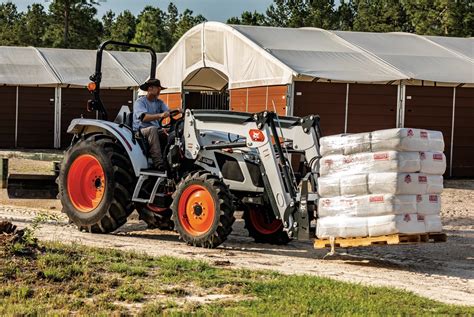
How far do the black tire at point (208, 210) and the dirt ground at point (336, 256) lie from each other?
177 mm

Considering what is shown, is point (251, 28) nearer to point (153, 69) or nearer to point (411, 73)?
point (411, 73)

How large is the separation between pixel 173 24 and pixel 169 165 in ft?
213

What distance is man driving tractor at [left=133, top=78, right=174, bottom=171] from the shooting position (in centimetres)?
1280

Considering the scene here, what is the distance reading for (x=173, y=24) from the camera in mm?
76375

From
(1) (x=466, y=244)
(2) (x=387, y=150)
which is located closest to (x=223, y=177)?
(2) (x=387, y=150)

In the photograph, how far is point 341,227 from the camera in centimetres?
1076

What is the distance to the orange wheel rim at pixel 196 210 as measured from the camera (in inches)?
463

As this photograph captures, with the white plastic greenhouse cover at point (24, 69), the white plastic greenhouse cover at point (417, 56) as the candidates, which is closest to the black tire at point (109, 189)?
the white plastic greenhouse cover at point (417, 56)

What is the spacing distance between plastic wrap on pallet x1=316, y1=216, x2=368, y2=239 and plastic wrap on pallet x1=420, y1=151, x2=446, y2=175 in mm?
947

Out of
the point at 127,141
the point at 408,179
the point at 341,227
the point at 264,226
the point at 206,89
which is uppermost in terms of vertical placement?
the point at 206,89

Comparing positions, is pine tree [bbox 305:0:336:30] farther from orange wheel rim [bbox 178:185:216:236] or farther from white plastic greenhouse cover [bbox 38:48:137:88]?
orange wheel rim [bbox 178:185:216:236]

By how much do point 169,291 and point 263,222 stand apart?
15.5ft

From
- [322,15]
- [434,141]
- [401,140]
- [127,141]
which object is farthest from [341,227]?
[322,15]

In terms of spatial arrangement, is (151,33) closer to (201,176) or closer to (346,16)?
(346,16)
